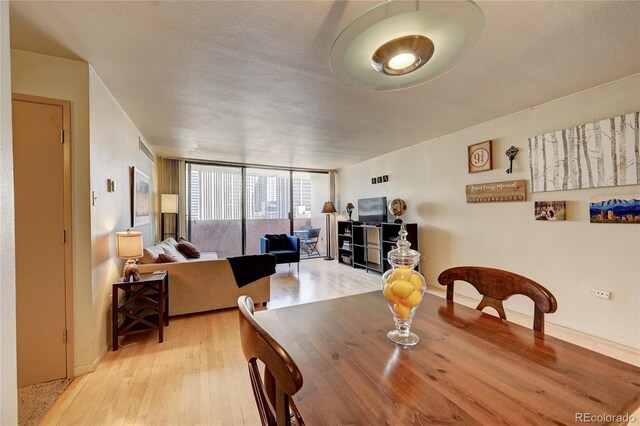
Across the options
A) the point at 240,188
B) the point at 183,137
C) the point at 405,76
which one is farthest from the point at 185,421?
the point at 240,188

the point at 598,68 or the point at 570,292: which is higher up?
the point at 598,68

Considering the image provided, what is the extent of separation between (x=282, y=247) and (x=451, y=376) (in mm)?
5076

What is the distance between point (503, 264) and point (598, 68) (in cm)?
224

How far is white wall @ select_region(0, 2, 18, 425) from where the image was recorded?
968mm

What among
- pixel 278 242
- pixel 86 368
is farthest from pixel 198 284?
pixel 278 242

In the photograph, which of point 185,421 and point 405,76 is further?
point 185,421

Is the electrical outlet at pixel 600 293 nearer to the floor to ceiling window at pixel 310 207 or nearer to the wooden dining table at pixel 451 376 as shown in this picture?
the wooden dining table at pixel 451 376

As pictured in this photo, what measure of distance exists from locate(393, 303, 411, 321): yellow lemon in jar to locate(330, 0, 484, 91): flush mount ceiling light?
1.04 meters

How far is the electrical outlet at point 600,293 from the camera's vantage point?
254 cm

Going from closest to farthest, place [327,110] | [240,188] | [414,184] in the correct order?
[327,110]
[414,184]
[240,188]

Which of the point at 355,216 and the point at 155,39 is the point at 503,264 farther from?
the point at 155,39

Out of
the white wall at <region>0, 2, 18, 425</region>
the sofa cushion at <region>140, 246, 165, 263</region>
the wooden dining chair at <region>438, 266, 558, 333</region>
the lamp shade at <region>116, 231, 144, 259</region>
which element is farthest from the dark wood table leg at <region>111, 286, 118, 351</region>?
the wooden dining chair at <region>438, 266, 558, 333</region>

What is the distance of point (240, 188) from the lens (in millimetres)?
6273

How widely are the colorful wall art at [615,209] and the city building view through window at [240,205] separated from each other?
5556 mm
